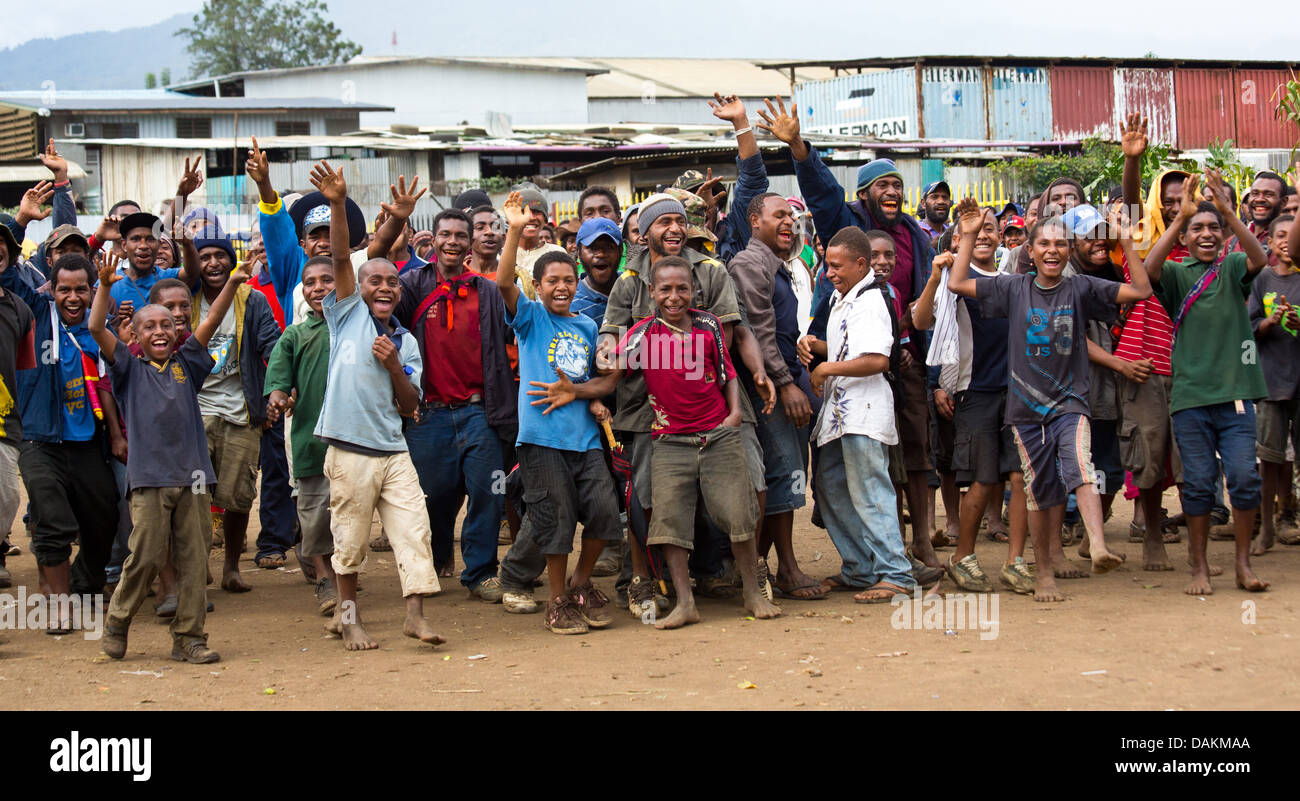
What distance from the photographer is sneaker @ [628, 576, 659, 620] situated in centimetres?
691

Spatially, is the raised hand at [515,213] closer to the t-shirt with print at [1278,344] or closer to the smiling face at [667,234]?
the smiling face at [667,234]

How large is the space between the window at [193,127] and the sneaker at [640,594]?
30.8 meters

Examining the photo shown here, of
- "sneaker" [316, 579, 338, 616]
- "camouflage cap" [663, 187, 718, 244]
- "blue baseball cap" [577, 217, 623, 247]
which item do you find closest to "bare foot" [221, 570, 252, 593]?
"sneaker" [316, 579, 338, 616]

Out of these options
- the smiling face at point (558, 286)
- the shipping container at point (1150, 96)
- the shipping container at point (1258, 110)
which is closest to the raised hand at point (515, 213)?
the smiling face at point (558, 286)

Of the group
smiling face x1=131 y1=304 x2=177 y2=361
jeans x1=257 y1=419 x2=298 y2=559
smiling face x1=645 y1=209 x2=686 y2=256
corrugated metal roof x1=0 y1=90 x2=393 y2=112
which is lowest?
jeans x1=257 y1=419 x2=298 y2=559

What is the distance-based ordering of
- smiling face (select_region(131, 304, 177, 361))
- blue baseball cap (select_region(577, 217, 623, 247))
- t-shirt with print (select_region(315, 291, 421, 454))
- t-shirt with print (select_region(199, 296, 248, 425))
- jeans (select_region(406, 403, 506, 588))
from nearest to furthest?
smiling face (select_region(131, 304, 177, 361)) → t-shirt with print (select_region(315, 291, 421, 454)) → jeans (select_region(406, 403, 506, 588)) → blue baseball cap (select_region(577, 217, 623, 247)) → t-shirt with print (select_region(199, 296, 248, 425))

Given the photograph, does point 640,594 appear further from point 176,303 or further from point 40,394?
point 40,394

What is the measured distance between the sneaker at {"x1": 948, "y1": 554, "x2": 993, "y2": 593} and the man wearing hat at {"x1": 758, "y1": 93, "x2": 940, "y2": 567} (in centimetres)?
48

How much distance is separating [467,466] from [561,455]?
0.82m

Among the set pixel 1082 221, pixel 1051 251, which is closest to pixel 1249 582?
pixel 1051 251

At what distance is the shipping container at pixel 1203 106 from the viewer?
34719 mm

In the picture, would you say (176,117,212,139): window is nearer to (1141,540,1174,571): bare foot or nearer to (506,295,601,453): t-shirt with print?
(506,295,601,453): t-shirt with print

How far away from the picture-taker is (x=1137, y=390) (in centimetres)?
768

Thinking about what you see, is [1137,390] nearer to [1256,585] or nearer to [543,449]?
[1256,585]
